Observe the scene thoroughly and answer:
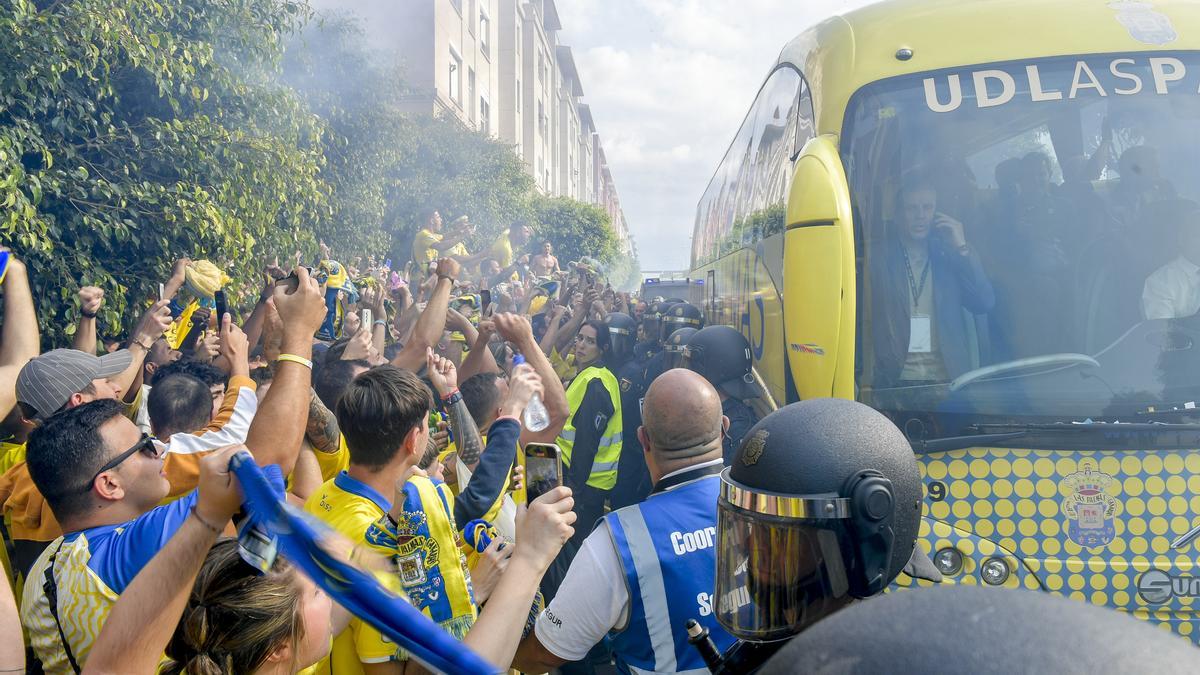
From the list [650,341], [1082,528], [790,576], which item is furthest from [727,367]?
[650,341]

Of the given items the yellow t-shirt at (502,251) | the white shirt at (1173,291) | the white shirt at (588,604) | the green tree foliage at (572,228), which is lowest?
the white shirt at (588,604)

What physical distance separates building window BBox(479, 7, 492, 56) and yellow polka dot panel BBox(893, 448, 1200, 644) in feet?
127

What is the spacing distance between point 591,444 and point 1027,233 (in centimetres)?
256

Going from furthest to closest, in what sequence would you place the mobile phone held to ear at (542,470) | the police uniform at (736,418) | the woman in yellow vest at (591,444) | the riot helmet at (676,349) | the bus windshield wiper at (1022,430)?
the riot helmet at (676,349) < the woman in yellow vest at (591,444) < the police uniform at (736,418) < the bus windshield wiper at (1022,430) < the mobile phone held to ear at (542,470)

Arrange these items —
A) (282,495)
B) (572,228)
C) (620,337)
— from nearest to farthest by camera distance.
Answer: (282,495) < (620,337) < (572,228)

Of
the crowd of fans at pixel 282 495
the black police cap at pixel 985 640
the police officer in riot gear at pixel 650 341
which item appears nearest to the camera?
the black police cap at pixel 985 640

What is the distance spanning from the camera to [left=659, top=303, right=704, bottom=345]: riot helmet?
9.42 m

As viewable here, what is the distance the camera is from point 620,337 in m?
7.43

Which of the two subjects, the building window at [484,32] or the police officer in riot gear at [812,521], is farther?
the building window at [484,32]

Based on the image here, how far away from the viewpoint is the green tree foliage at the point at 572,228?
37875 mm

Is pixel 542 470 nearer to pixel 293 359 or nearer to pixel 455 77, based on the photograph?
pixel 293 359

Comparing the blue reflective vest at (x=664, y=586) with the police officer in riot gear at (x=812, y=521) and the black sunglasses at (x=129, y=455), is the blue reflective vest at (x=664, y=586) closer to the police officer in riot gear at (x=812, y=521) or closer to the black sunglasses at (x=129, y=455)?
the police officer in riot gear at (x=812, y=521)

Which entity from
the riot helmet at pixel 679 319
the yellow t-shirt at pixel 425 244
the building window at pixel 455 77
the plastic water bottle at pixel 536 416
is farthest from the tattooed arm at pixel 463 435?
the building window at pixel 455 77

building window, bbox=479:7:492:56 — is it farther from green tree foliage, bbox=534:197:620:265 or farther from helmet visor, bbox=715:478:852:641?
helmet visor, bbox=715:478:852:641
